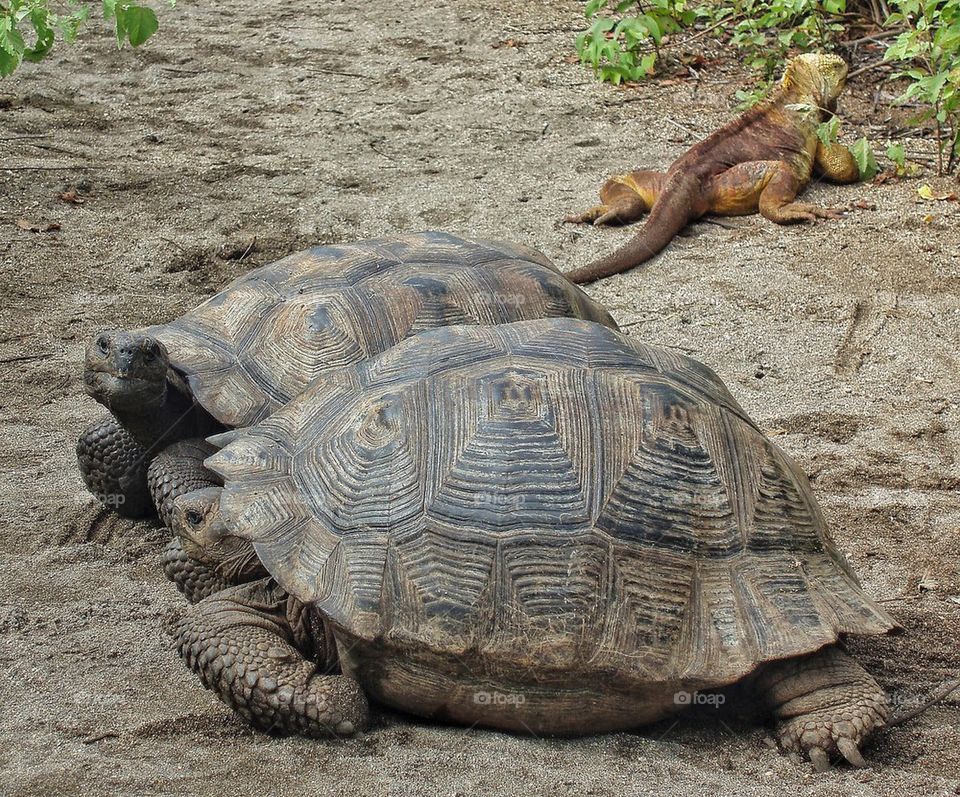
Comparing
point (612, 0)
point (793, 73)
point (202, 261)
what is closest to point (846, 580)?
point (202, 261)

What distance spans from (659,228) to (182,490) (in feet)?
12.5

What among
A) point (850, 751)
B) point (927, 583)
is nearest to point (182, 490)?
point (850, 751)

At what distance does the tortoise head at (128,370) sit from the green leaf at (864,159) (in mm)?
5101

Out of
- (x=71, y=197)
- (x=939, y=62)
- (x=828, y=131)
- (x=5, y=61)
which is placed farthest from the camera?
(x=939, y=62)

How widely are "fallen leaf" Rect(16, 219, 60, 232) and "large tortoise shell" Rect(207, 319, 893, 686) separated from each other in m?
3.93

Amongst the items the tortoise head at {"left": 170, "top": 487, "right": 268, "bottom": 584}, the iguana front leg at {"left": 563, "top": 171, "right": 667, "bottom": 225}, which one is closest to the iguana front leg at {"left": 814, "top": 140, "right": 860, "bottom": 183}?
the iguana front leg at {"left": 563, "top": 171, "right": 667, "bottom": 225}

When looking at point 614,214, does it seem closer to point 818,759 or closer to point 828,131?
point 828,131

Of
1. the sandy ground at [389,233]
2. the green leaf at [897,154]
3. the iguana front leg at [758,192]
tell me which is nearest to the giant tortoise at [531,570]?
the sandy ground at [389,233]

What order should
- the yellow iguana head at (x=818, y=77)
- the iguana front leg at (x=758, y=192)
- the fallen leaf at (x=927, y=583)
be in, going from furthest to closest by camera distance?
the yellow iguana head at (x=818, y=77)
the iguana front leg at (x=758, y=192)
the fallen leaf at (x=927, y=583)

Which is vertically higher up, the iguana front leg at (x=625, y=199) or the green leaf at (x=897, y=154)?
the green leaf at (x=897, y=154)

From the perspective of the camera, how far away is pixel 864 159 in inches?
295

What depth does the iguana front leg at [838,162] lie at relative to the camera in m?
7.52

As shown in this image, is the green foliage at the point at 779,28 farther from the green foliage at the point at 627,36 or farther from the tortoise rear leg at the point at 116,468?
the tortoise rear leg at the point at 116,468

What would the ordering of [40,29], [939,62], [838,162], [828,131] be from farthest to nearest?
[838,162], [939,62], [828,131], [40,29]
